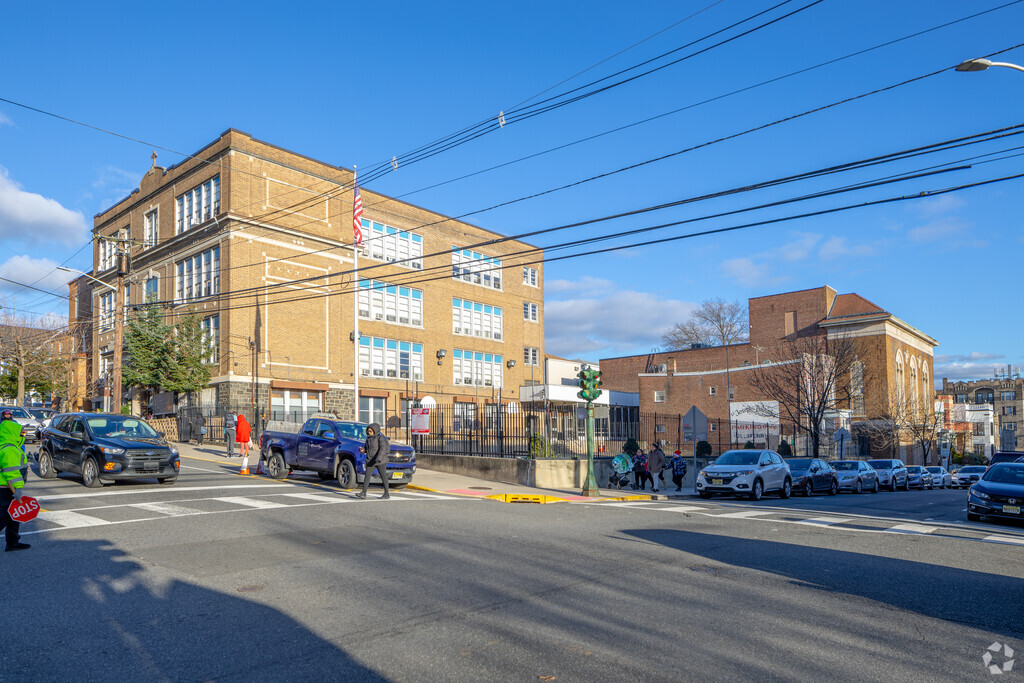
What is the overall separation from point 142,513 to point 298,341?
27.8 meters

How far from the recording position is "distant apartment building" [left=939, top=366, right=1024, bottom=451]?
419ft

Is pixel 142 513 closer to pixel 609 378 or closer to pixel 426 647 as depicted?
pixel 426 647

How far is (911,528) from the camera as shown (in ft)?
49.4

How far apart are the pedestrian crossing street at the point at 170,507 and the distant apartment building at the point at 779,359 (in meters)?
44.3

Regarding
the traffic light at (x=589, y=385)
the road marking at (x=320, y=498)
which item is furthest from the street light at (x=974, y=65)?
the road marking at (x=320, y=498)

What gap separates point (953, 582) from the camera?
29.8 feet

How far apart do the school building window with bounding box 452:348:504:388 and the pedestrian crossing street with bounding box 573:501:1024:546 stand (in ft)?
109

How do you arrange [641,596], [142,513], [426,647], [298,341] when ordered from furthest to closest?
[298,341]
[142,513]
[641,596]
[426,647]

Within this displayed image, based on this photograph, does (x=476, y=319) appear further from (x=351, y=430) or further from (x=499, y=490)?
(x=351, y=430)

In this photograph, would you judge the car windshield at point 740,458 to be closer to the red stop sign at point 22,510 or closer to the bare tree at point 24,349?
the red stop sign at point 22,510

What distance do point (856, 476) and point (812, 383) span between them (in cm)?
1630

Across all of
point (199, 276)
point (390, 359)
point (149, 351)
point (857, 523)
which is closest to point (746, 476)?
point (857, 523)

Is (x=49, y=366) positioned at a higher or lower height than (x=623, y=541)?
higher

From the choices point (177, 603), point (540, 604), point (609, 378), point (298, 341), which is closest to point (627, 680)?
point (540, 604)
